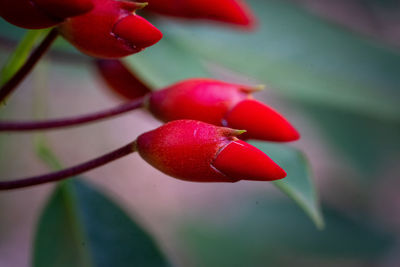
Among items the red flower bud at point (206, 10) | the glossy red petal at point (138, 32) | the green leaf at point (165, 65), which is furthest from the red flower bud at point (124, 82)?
the glossy red petal at point (138, 32)

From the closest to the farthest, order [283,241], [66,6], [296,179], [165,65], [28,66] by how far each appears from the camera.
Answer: [66,6] < [28,66] < [296,179] < [165,65] < [283,241]

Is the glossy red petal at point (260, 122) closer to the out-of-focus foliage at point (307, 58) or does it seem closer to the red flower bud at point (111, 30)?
the red flower bud at point (111, 30)

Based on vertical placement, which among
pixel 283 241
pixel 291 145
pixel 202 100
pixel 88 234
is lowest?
pixel 283 241

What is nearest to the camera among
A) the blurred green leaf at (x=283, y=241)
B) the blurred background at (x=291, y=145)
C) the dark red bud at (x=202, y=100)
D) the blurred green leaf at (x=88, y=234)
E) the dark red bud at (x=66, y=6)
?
the dark red bud at (x=66, y=6)

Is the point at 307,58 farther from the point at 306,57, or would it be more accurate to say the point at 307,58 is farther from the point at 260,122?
the point at 260,122

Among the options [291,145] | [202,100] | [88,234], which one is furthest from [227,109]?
[291,145]

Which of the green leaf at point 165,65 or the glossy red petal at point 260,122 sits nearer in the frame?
the glossy red petal at point 260,122

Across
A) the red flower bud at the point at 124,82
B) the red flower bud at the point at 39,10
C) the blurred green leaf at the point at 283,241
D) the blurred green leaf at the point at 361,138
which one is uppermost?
the red flower bud at the point at 39,10
